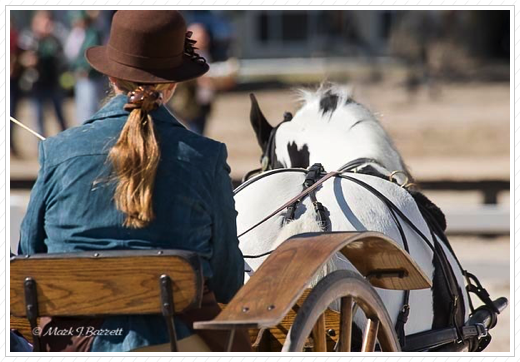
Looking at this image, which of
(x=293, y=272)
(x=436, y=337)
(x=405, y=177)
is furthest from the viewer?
(x=405, y=177)

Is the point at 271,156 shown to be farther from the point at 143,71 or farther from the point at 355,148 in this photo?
the point at 143,71

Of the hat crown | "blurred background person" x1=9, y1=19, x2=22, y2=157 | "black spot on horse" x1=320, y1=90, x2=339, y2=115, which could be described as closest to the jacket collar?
the hat crown

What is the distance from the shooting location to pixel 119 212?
2688 millimetres

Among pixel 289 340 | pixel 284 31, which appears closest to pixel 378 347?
pixel 289 340

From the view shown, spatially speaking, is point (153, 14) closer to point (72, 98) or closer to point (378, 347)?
point (378, 347)

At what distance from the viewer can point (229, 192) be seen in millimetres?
2816

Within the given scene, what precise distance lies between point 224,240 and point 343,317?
46cm

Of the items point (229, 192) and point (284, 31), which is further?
point (284, 31)

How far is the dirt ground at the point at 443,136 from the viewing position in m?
8.23

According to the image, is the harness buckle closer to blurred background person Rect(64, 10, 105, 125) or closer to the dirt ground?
the dirt ground

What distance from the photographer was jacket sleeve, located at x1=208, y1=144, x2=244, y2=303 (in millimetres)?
A: 2781

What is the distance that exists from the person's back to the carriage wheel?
238mm

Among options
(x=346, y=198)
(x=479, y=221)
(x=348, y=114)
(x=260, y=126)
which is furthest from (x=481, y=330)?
(x=479, y=221)
